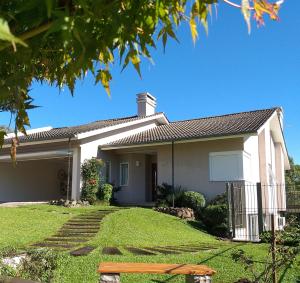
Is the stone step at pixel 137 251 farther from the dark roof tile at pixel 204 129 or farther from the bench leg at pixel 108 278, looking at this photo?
the dark roof tile at pixel 204 129

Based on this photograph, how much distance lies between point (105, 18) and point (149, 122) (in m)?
24.5

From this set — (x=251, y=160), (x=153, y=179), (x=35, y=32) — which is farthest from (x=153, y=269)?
(x=153, y=179)

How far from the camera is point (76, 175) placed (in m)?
21.2

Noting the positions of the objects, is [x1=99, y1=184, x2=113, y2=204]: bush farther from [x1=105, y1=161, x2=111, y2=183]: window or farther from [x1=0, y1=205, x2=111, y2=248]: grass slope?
[x1=0, y1=205, x2=111, y2=248]: grass slope

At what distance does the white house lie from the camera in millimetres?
20188

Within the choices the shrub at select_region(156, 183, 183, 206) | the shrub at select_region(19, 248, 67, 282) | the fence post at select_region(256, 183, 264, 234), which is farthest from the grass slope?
the fence post at select_region(256, 183, 264, 234)

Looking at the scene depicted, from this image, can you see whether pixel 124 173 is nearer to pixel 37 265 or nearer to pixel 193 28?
pixel 37 265

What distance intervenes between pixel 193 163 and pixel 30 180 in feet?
39.1

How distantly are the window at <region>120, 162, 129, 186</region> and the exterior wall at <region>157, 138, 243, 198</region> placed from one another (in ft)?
8.09

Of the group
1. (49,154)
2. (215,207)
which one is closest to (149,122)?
(49,154)

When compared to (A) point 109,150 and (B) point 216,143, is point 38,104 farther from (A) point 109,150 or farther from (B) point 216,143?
(A) point 109,150

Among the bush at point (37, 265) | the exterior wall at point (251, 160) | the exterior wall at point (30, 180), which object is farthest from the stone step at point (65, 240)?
the exterior wall at point (30, 180)

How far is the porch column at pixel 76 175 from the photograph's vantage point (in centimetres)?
2109

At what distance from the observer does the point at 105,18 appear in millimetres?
2287
